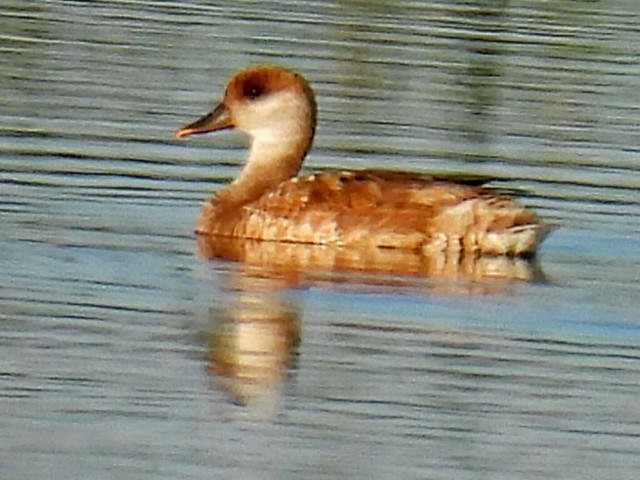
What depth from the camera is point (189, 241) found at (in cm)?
1380

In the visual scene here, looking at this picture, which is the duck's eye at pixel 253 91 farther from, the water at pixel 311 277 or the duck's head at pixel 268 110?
the water at pixel 311 277

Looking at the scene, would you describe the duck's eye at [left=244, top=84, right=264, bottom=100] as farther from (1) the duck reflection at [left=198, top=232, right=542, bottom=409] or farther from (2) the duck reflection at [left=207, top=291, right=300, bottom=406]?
(2) the duck reflection at [left=207, top=291, right=300, bottom=406]

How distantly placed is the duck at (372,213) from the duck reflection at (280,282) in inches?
2.8

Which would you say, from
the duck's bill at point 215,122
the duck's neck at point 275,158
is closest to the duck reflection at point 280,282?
the duck's neck at point 275,158

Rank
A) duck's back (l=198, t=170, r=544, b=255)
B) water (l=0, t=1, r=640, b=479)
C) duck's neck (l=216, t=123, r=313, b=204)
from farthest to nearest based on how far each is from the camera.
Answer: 1. duck's neck (l=216, t=123, r=313, b=204)
2. duck's back (l=198, t=170, r=544, b=255)
3. water (l=0, t=1, r=640, b=479)

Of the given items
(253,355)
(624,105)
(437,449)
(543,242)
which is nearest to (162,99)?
(624,105)

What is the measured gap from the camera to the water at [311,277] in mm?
10117

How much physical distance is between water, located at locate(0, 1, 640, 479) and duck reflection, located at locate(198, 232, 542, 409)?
0.02 meters

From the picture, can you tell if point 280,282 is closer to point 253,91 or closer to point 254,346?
point 254,346

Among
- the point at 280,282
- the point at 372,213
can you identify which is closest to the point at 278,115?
the point at 372,213

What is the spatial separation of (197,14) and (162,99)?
3.08 m

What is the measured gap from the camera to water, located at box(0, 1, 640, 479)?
10.1m

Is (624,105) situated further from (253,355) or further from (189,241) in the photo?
(253,355)

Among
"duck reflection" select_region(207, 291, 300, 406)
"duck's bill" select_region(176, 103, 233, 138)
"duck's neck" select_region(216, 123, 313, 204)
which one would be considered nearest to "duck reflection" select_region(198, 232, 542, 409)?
"duck reflection" select_region(207, 291, 300, 406)
